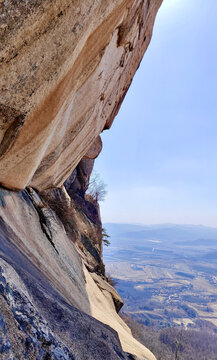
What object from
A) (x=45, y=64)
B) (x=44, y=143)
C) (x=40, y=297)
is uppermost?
(x=45, y=64)

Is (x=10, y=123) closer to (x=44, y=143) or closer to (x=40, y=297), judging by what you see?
(x=44, y=143)

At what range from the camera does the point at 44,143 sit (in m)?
5.05

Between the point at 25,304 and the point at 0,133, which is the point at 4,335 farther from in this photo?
the point at 0,133

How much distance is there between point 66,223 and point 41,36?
8.79 m

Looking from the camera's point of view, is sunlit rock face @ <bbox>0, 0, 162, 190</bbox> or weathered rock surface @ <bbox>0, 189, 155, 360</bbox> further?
sunlit rock face @ <bbox>0, 0, 162, 190</bbox>

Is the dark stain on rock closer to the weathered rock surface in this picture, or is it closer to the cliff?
the cliff

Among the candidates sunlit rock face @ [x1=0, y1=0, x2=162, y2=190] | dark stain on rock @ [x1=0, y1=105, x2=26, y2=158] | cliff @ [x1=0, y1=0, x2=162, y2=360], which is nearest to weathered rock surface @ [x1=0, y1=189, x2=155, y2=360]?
cliff @ [x1=0, y1=0, x2=162, y2=360]

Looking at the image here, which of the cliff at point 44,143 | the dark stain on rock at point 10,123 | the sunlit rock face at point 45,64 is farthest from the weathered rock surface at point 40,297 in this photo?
the dark stain on rock at point 10,123

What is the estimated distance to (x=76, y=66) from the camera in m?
4.26

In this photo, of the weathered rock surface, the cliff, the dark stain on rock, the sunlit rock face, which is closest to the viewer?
the weathered rock surface

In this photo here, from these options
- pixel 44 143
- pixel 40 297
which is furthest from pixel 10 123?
pixel 40 297

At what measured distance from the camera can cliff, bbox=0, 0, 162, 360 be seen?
2.30 metres

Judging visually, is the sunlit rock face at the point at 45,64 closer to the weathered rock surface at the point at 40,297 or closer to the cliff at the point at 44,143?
the cliff at the point at 44,143

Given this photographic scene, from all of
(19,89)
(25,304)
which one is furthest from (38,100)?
(25,304)
